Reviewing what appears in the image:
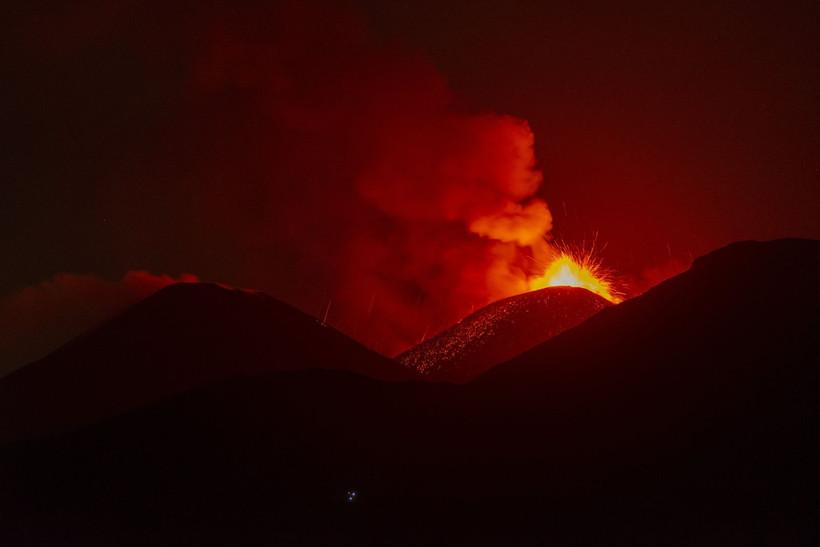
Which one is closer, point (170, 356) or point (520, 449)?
point (520, 449)

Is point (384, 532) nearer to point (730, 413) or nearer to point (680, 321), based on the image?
point (730, 413)

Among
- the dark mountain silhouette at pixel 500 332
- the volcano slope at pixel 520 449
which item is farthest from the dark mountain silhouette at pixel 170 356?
the volcano slope at pixel 520 449

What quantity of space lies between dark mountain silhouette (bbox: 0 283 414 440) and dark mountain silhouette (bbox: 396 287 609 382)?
9608 mm

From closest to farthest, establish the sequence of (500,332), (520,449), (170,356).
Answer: (520,449), (170,356), (500,332)

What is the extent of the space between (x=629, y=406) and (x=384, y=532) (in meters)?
11.9

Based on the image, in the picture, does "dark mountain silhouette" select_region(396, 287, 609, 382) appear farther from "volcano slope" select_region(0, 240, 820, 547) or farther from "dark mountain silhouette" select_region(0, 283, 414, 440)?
"volcano slope" select_region(0, 240, 820, 547)

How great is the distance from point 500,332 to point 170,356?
3071cm

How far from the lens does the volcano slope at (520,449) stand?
1056 inches

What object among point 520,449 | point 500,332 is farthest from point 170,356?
point 520,449

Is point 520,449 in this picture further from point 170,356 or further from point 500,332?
point 500,332

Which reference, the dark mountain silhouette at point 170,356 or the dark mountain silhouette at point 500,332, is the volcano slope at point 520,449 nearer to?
the dark mountain silhouette at point 170,356

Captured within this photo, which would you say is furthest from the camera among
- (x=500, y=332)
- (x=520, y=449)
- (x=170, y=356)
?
(x=500, y=332)

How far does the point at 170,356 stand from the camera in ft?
185

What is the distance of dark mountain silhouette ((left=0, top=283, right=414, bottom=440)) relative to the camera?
5162 cm
